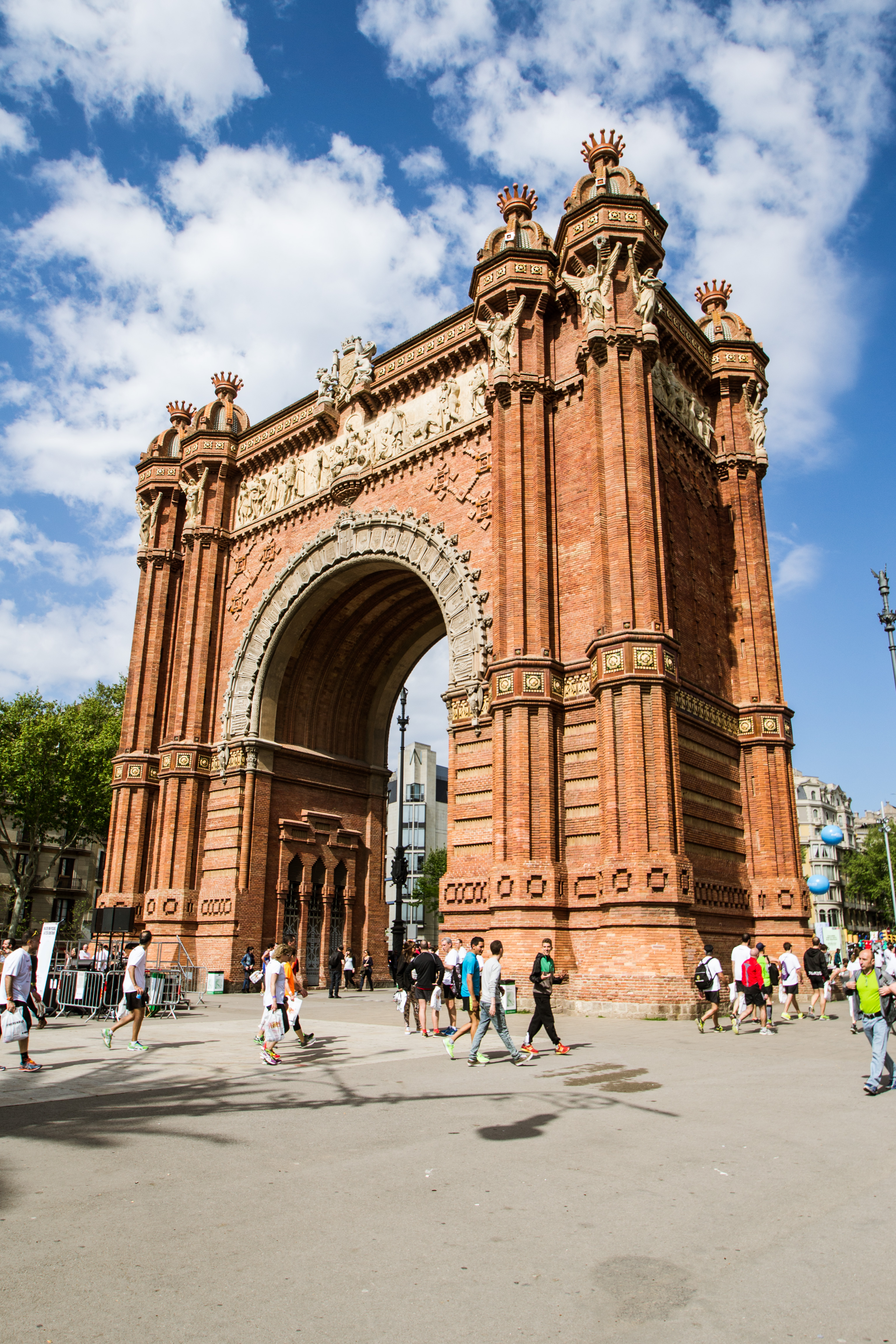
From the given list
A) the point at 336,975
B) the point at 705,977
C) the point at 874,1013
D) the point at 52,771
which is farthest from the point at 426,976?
the point at 52,771

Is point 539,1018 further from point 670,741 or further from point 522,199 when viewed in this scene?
point 522,199

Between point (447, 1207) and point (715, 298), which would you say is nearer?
point (447, 1207)

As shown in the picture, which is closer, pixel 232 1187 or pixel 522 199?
pixel 232 1187

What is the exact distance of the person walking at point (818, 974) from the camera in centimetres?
1894

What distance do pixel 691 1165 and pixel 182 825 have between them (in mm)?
23832

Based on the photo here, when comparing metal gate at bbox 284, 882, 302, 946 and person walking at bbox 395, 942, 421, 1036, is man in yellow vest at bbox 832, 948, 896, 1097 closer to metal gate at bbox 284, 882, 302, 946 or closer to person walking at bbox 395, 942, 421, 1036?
person walking at bbox 395, 942, 421, 1036

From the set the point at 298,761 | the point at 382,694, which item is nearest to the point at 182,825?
the point at 298,761

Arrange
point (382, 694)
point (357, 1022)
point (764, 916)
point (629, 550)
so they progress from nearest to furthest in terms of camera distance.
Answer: point (357, 1022), point (629, 550), point (764, 916), point (382, 694)

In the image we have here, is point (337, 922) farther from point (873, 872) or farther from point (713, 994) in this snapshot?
point (873, 872)

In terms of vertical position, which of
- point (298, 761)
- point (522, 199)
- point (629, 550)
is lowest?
point (298, 761)

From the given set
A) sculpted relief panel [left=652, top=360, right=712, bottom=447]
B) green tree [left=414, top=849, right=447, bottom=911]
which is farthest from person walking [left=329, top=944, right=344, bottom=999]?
green tree [left=414, top=849, right=447, bottom=911]

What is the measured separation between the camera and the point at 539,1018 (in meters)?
12.2

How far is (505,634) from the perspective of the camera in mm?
20906

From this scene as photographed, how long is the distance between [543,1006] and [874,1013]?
13.5 feet
